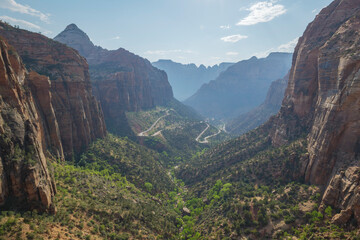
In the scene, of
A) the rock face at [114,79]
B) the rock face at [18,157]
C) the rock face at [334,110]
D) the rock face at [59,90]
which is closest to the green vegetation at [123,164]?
the rock face at [59,90]

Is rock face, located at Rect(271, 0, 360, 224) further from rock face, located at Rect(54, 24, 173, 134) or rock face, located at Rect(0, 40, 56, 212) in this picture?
rock face, located at Rect(54, 24, 173, 134)

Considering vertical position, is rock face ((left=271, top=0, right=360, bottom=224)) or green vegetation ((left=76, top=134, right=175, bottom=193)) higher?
rock face ((left=271, top=0, right=360, bottom=224))

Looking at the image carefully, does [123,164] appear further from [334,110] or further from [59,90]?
[334,110]

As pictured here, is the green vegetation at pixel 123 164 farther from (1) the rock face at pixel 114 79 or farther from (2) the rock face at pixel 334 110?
(2) the rock face at pixel 334 110

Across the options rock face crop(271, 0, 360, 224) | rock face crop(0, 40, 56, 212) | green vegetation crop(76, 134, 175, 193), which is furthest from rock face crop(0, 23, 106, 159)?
rock face crop(271, 0, 360, 224)

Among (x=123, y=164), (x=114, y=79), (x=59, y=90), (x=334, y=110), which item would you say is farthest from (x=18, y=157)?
(x=114, y=79)
